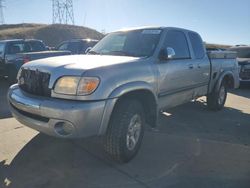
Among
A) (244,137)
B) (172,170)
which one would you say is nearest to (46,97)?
(172,170)

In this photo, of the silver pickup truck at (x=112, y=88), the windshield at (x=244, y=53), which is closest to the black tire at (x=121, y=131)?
the silver pickup truck at (x=112, y=88)

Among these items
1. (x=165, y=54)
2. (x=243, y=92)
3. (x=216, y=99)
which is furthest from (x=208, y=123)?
(x=243, y=92)

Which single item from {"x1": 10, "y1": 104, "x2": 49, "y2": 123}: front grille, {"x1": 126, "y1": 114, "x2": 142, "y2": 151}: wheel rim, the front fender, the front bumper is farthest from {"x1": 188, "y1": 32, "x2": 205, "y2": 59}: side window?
{"x1": 10, "y1": 104, "x2": 49, "y2": 123}: front grille

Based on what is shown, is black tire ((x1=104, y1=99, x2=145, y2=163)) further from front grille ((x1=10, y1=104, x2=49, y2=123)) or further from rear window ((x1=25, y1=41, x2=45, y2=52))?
rear window ((x1=25, y1=41, x2=45, y2=52))

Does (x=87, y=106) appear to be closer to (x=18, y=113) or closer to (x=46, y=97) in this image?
(x=46, y=97)

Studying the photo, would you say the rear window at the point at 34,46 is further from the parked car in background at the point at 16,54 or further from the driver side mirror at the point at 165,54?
the driver side mirror at the point at 165,54

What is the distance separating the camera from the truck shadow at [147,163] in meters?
3.96

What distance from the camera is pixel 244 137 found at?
19.3 feet

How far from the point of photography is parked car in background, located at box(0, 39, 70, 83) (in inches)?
413

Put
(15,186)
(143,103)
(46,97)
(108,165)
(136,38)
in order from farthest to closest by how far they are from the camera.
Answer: (136,38) < (143,103) < (108,165) < (46,97) < (15,186)

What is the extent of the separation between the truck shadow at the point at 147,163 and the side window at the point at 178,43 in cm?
141

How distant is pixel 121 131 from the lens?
4211 millimetres

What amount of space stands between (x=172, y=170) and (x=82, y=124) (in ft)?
4.59

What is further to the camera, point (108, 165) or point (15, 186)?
point (108, 165)
